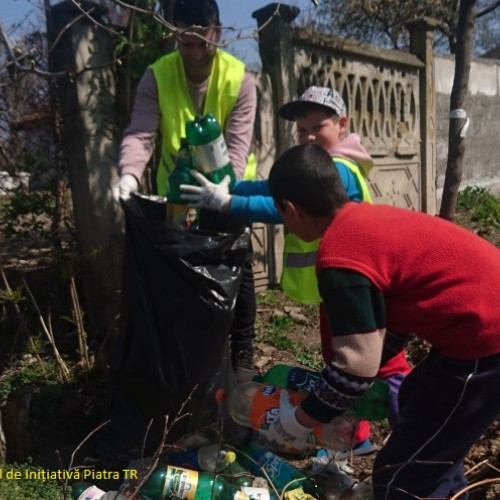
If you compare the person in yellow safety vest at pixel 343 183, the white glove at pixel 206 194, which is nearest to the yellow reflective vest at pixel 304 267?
the person in yellow safety vest at pixel 343 183

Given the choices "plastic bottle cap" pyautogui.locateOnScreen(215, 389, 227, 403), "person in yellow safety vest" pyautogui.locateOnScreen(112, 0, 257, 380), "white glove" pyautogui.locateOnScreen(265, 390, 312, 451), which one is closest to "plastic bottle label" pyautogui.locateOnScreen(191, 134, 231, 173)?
"person in yellow safety vest" pyautogui.locateOnScreen(112, 0, 257, 380)

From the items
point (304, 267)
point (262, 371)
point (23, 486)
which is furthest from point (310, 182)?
point (262, 371)

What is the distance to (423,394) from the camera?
1707mm

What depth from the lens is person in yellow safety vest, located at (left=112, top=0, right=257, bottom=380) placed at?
2764mm

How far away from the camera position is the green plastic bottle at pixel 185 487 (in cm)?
208

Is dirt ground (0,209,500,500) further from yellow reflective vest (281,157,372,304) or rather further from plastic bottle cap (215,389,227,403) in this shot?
yellow reflective vest (281,157,372,304)

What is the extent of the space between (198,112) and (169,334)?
115cm

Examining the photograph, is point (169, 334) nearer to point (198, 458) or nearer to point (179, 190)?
point (198, 458)

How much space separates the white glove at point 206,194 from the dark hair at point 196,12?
684 millimetres

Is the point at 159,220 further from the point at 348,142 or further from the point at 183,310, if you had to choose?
the point at 348,142

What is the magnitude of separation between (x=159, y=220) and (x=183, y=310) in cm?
46

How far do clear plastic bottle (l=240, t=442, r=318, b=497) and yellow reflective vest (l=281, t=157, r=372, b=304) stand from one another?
67 cm

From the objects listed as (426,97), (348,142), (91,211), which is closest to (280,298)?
(91,211)

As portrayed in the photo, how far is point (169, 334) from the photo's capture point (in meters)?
2.38
